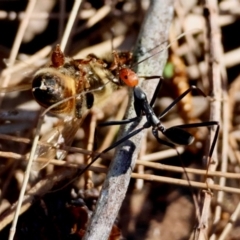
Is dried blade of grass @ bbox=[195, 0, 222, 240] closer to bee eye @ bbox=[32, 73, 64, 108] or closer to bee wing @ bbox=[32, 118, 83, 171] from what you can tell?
bee wing @ bbox=[32, 118, 83, 171]

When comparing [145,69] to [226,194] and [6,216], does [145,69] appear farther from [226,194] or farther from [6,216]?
[6,216]

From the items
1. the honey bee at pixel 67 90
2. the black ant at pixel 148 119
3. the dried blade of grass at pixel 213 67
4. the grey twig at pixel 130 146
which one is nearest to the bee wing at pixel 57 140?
the honey bee at pixel 67 90

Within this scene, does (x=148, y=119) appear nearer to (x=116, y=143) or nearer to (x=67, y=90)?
(x=116, y=143)

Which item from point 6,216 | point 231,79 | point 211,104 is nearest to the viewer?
point 6,216

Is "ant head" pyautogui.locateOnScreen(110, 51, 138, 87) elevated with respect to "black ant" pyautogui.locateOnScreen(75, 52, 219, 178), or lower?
elevated

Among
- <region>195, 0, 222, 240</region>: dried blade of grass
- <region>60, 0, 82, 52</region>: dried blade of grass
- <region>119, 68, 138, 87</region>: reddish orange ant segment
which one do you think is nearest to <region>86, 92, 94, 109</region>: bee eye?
<region>119, 68, 138, 87</region>: reddish orange ant segment

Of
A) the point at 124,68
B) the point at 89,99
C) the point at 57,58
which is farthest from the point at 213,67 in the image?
the point at 57,58

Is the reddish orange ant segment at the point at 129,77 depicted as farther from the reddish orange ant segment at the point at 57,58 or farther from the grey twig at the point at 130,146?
the reddish orange ant segment at the point at 57,58

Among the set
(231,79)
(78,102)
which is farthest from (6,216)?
(231,79)
